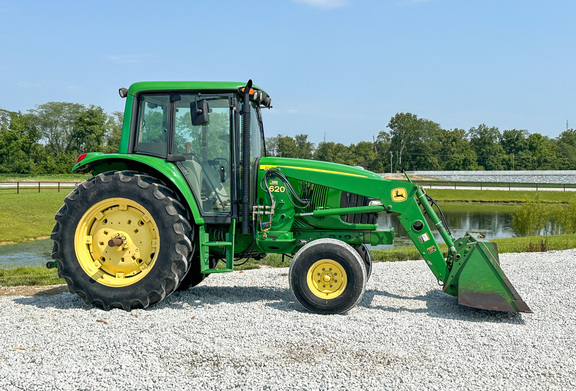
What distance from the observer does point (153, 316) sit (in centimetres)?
585

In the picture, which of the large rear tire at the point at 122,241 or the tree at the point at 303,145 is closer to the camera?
the large rear tire at the point at 122,241

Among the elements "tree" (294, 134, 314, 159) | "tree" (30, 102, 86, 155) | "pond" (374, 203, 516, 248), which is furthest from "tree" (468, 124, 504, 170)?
"tree" (30, 102, 86, 155)

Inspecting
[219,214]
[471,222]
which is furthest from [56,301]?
[471,222]

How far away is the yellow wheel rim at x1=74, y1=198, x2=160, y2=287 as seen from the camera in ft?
20.2

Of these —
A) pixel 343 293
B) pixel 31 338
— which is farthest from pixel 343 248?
pixel 31 338

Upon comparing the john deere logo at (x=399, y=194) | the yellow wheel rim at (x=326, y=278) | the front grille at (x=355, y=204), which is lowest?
the yellow wheel rim at (x=326, y=278)

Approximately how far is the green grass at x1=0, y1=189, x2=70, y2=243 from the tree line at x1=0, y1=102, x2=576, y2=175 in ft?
134

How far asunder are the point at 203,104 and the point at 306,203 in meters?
1.78

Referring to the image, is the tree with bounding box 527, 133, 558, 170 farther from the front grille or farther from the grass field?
the front grille

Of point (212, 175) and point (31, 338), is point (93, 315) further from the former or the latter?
point (212, 175)

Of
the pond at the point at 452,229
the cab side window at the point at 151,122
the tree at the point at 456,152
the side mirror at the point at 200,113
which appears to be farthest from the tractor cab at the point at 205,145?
the tree at the point at 456,152

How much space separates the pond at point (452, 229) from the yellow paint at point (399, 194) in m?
9.68

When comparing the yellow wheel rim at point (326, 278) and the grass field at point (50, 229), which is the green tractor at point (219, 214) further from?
the grass field at point (50, 229)

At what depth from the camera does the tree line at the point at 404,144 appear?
7169 cm
